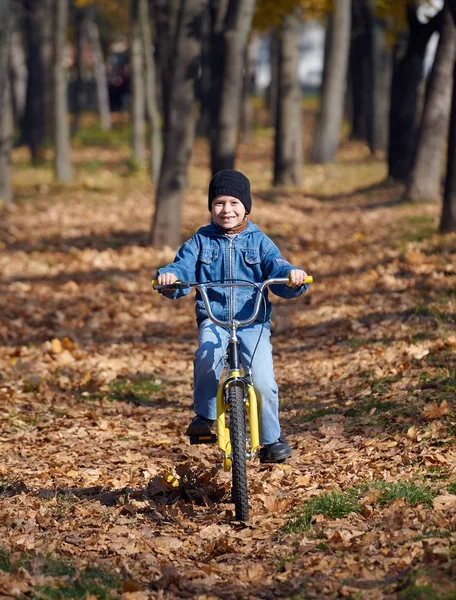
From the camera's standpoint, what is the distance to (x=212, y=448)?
7.57 m

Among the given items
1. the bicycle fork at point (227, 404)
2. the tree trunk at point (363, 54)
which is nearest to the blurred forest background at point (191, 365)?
the bicycle fork at point (227, 404)

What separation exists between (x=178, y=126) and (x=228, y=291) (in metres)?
9.63

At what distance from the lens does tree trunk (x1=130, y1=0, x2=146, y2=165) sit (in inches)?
969

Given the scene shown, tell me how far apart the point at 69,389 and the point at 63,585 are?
4596mm

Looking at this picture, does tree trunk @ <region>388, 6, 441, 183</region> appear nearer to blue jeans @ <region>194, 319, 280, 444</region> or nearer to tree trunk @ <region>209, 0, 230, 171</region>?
tree trunk @ <region>209, 0, 230, 171</region>

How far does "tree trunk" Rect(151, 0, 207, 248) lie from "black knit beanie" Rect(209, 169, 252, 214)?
928cm

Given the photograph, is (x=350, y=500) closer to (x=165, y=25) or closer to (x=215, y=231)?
(x=215, y=231)

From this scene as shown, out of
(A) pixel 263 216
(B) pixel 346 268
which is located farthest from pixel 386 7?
(B) pixel 346 268

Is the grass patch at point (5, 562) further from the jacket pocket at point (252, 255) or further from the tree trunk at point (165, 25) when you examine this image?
the tree trunk at point (165, 25)

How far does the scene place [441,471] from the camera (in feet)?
20.1

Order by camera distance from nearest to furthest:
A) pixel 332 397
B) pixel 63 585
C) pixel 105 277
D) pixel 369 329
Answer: pixel 63 585 < pixel 332 397 < pixel 369 329 < pixel 105 277

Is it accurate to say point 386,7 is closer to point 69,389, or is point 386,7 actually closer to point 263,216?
point 263,216

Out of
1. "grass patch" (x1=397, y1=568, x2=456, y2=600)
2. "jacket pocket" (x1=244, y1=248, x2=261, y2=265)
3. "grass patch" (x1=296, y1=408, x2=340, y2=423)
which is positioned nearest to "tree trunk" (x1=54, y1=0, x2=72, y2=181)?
"grass patch" (x1=296, y1=408, x2=340, y2=423)

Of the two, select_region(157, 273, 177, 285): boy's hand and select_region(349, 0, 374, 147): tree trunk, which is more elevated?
select_region(349, 0, 374, 147): tree trunk
